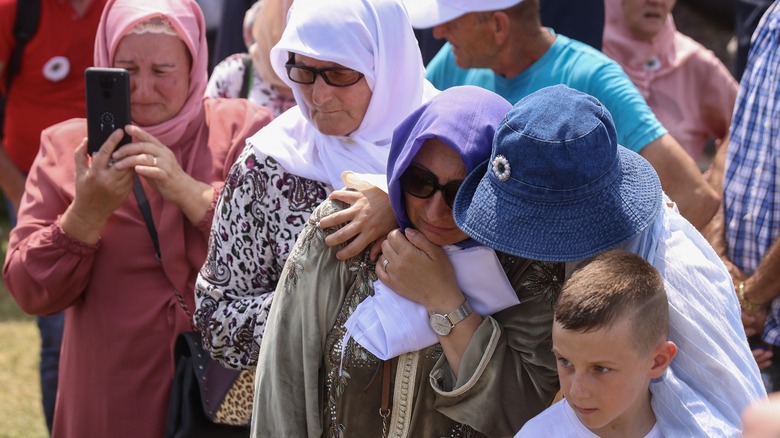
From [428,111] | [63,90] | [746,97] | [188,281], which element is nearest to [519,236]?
[428,111]

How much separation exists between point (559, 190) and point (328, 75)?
0.89 metres

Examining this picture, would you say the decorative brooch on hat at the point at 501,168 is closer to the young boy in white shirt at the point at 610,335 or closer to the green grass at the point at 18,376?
the young boy in white shirt at the point at 610,335

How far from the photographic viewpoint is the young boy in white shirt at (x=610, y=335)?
6.16ft

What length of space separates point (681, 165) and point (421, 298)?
1.43 metres

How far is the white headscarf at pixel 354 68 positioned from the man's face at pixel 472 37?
81 cm

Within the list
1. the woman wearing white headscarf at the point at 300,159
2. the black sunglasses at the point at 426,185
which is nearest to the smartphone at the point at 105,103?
the woman wearing white headscarf at the point at 300,159

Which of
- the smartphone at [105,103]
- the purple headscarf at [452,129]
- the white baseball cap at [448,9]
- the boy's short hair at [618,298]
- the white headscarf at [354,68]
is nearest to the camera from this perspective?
the boy's short hair at [618,298]

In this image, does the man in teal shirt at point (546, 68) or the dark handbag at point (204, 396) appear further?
the man in teal shirt at point (546, 68)

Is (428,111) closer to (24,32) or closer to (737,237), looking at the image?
(737,237)

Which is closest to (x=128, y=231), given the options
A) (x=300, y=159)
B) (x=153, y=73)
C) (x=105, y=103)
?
(x=105, y=103)

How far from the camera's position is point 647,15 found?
4.47m

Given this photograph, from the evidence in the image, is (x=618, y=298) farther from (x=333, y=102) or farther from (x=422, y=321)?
(x=333, y=102)

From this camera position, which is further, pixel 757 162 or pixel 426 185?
pixel 757 162

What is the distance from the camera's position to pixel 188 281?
3.12 m
